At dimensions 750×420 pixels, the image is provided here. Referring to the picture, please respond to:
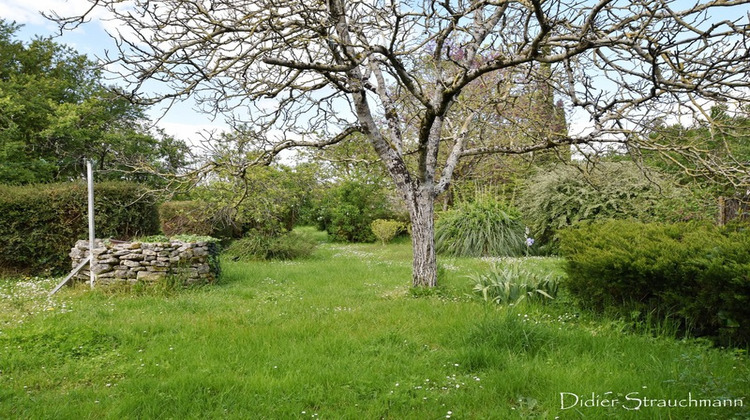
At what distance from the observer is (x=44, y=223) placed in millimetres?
9094

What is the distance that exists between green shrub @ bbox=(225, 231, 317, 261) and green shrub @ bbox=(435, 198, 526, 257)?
4060 mm

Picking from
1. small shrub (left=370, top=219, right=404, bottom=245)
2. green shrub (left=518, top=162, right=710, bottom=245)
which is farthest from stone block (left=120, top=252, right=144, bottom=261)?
small shrub (left=370, top=219, right=404, bottom=245)

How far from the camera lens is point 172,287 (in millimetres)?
6961

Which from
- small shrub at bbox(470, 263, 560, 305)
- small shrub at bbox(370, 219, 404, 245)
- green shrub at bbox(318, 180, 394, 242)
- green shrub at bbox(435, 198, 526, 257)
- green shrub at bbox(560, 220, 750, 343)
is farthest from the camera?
green shrub at bbox(318, 180, 394, 242)

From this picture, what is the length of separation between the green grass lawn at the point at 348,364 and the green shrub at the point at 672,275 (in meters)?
0.31

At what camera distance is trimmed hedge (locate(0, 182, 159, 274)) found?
8891 millimetres

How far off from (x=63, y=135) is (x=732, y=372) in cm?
2334

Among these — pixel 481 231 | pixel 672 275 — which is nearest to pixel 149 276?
pixel 672 275

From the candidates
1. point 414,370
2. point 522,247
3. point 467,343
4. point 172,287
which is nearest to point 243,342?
point 414,370

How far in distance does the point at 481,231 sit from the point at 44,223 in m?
10.5

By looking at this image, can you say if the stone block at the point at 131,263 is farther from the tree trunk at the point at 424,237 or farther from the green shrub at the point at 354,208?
the green shrub at the point at 354,208

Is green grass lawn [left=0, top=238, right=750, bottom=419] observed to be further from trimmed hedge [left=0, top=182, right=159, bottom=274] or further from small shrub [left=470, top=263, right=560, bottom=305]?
trimmed hedge [left=0, top=182, right=159, bottom=274]

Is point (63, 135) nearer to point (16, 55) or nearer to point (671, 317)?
point (16, 55)

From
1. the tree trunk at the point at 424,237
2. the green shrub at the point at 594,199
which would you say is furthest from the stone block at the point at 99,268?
the green shrub at the point at 594,199
